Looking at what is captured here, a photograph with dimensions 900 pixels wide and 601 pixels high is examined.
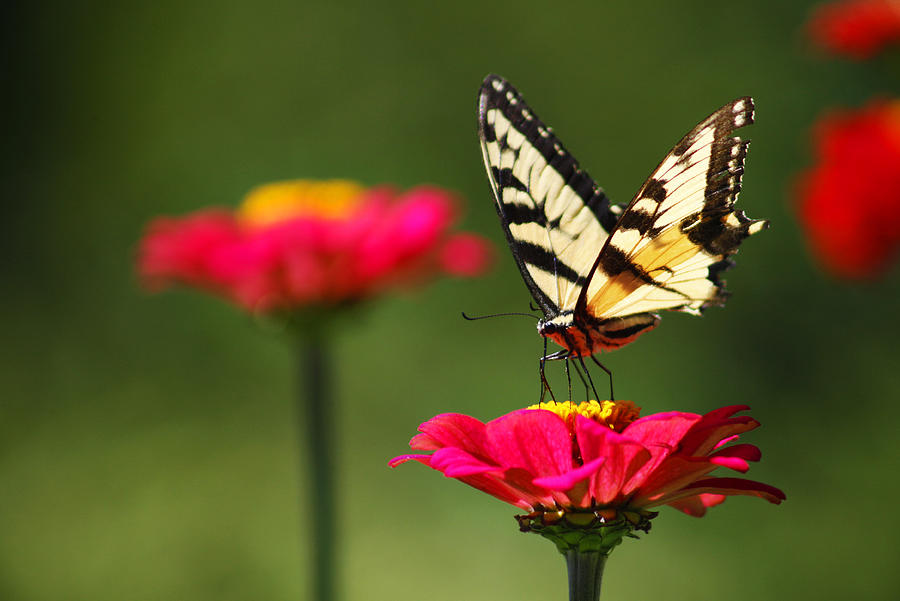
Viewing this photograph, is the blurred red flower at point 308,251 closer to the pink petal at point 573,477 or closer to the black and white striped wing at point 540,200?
the black and white striped wing at point 540,200

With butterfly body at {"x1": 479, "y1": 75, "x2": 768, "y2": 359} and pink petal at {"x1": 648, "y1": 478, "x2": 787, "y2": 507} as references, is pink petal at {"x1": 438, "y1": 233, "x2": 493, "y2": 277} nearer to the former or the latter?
butterfly body at {"x1": 479, "y1": 75, "x2": 768, "y2": 359}

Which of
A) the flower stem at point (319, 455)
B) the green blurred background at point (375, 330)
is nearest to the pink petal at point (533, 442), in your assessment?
the flower stem at point (319, 455)

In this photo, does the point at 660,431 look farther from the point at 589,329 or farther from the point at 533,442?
the point at 589,329

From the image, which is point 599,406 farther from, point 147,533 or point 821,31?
point 147,533

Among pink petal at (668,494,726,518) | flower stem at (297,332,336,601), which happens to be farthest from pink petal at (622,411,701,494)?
flower stem at (297,332,336,601)

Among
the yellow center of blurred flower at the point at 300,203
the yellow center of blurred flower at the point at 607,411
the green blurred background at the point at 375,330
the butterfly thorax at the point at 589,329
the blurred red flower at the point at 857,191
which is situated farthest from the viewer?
the green blurred background at the point at 375,330

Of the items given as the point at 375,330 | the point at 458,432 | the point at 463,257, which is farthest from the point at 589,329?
the point at 375,330

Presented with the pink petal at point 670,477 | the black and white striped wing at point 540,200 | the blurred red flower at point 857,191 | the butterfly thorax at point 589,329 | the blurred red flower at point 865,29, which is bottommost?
the pink petal at point 670,477
